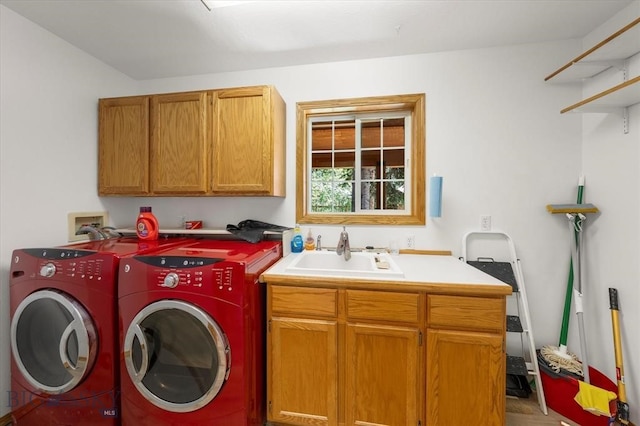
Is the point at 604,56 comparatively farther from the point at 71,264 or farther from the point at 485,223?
the point at 71,264

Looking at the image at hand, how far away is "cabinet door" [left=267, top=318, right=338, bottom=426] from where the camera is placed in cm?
141

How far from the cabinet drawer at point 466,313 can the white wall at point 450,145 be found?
76cm

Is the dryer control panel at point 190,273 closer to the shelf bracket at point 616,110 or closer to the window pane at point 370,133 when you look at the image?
the window pane at point 370,133

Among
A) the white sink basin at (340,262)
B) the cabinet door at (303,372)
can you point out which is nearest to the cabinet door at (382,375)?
the cabinet door at (303,372)

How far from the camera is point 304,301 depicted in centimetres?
145

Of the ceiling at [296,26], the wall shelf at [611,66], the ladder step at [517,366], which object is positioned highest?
the ceiling at [296,26]

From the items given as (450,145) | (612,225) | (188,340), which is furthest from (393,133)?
(188,340)

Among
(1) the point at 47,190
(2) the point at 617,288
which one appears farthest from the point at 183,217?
(2) the point at 617,288

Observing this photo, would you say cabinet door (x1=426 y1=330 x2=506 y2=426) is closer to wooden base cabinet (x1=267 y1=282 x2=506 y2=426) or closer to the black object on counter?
wooden base cabinet (x1=267 y1=282 x2=506 y2=426)

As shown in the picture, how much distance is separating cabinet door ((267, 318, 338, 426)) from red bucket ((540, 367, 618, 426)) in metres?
1.44

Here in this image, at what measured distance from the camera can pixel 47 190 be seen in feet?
5.79

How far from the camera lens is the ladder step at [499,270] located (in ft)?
6.01

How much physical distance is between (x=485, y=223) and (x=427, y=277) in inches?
35.9

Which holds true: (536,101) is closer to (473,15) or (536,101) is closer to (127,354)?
(473,15)
